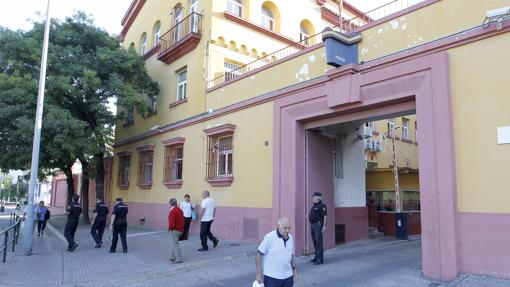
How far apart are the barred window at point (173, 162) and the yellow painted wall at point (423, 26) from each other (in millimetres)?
9358

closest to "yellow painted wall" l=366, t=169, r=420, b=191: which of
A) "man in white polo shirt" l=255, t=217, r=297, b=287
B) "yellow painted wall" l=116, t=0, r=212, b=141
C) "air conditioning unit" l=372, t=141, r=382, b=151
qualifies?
"air conditioning unit" l=372, t=141, r=382, b=151

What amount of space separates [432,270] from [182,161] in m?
10.7

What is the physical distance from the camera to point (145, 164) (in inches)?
772

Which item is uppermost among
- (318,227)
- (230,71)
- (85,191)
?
(230,71)

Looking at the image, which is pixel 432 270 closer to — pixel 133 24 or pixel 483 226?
pixel 483 226

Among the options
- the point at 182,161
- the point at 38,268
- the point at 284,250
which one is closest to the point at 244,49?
the point at 182,161

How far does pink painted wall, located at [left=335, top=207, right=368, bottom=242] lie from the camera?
41.4 feet

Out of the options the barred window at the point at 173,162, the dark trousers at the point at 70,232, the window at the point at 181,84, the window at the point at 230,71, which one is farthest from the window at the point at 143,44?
the dark trousers at the point at 70,232

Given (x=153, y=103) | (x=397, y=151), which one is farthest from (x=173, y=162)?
(x=397, y=151)

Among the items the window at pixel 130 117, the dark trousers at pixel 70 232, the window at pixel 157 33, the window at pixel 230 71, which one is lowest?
the dark trousers at pixel 70 232

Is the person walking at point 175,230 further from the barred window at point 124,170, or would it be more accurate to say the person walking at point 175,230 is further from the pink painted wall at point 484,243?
the barred window at point 124,170

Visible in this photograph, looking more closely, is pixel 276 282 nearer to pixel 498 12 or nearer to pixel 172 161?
pixel 498 12

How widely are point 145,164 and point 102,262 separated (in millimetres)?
9711

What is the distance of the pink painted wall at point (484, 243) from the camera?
273 inches
